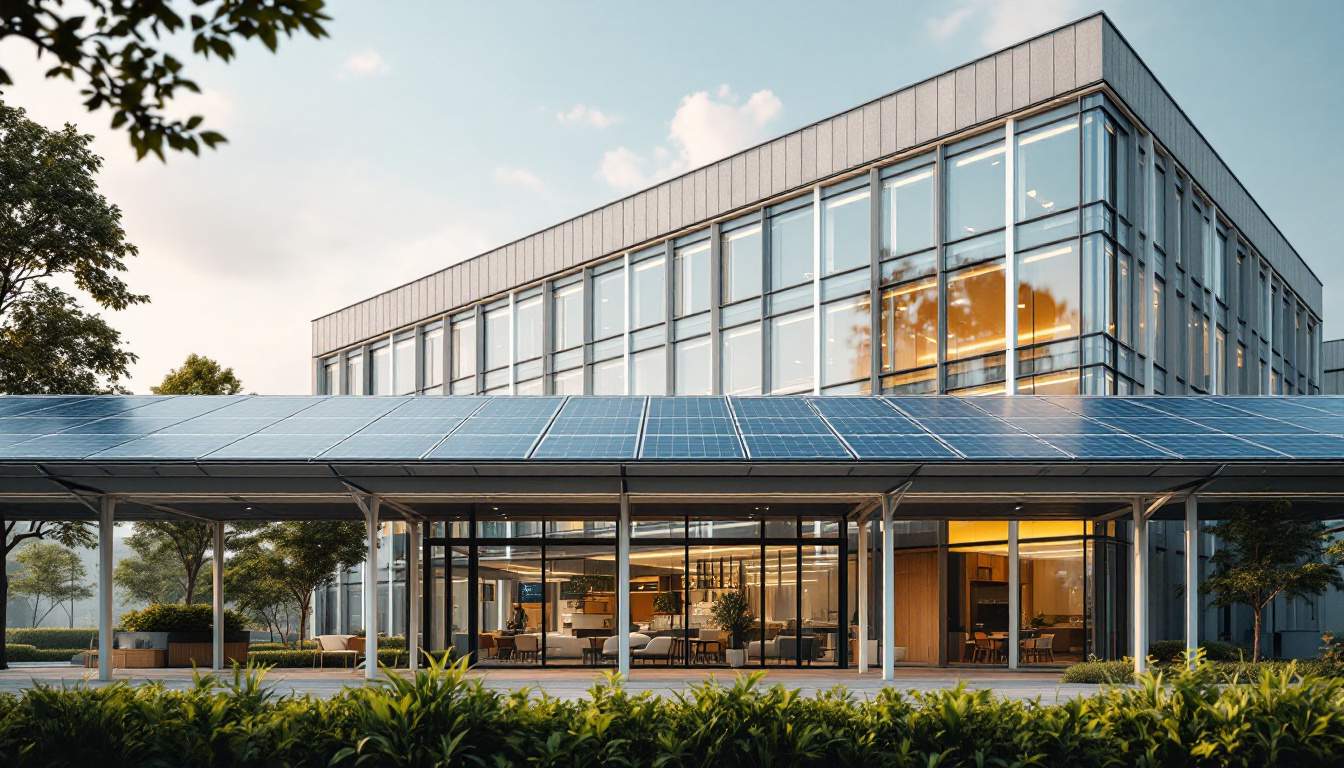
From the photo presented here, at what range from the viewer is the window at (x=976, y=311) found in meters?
28.1

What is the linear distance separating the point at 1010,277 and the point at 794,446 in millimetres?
11455

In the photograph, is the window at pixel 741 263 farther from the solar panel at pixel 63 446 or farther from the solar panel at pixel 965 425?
the solar panel at pixel 63 446

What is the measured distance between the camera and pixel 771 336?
33.7 metres

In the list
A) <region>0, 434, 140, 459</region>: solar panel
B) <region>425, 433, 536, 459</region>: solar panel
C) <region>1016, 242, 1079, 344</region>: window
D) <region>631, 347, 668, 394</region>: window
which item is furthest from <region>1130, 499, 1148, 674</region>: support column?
<region>631, 347, 668, 394</region>: window

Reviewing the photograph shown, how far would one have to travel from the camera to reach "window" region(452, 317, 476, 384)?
4556cm

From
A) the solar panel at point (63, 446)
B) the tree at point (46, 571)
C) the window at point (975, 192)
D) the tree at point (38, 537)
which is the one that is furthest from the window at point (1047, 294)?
the tree at point (46, 571)

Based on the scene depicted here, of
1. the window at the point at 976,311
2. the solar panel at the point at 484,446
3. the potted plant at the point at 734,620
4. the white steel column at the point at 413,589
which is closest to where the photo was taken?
the solar panel at the point at 484,446

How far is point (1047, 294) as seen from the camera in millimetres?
27188

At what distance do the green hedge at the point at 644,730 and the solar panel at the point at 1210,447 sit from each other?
298 inches

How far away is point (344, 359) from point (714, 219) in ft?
79.5

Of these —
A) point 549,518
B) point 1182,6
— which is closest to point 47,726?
point 549,518

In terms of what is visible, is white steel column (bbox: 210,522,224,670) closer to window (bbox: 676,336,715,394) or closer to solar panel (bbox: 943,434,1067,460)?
solar panel (bbox: 943,434,1067,460)

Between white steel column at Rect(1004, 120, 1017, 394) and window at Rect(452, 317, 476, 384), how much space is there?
22936 mm

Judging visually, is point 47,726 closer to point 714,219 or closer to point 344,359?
point 714,219
